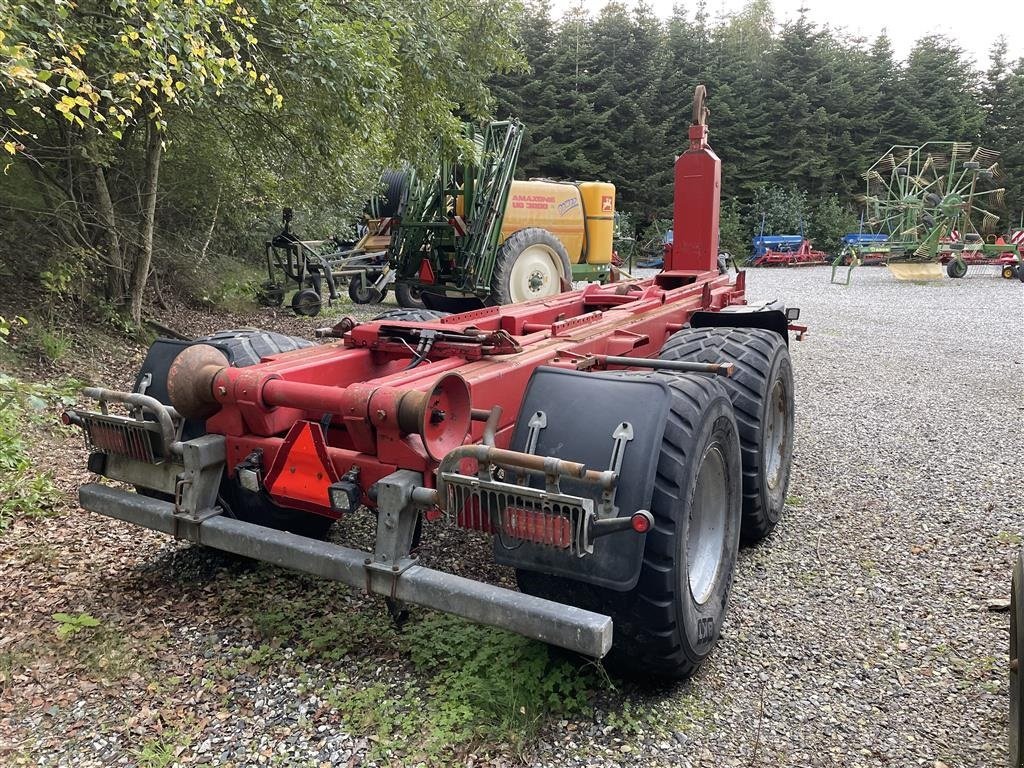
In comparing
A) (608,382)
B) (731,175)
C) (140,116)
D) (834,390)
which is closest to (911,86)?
(731,175)

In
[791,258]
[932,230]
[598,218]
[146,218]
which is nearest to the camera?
[146,218]

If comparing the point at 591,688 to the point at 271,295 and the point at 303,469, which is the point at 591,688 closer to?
the point at 303,469

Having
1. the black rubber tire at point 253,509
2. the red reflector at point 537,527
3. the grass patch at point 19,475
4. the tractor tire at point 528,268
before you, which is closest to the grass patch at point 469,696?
the red reflector at point 537,527

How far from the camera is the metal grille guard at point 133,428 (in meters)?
2.88

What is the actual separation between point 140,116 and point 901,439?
286 inches

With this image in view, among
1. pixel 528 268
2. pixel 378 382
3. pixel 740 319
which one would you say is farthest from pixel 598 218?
pixel 378 382

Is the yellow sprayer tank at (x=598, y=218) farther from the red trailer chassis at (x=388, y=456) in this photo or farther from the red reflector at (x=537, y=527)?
the red reflector at (x=537, y=527)

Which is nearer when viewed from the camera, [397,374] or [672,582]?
[672,582]

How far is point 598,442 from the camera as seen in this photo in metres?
2.40

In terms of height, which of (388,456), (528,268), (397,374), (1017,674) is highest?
(528,268)

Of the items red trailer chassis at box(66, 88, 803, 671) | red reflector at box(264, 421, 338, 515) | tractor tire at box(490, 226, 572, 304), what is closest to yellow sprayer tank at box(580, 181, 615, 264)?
tractor tire at box(490, 226, 572, 304)

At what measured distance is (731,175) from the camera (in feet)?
111

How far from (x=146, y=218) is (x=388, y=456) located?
6.18 metres

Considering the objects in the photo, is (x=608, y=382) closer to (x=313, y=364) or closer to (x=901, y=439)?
(x=313, y=364)
